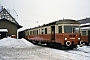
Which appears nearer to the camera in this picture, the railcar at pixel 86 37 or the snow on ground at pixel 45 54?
the snow on ground at pixel 45 54

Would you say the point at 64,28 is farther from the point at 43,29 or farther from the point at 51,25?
the point at 43,29

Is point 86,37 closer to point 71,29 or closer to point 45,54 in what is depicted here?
point 71,29

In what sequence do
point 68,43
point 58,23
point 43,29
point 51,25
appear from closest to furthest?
point 68,43, point 58,23, point 51,25, point 43,29

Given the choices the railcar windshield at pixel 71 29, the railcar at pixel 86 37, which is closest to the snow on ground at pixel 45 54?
the railcar windshield at pixel 71 29

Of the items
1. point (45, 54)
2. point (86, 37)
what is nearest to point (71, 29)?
point (45, 54)

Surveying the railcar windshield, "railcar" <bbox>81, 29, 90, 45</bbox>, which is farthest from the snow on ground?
"railcar" <bbox>81, 29, 90, 45</bbox>

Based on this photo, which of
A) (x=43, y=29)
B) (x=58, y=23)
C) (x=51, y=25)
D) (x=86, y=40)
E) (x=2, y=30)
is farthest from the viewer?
(x=2, y=30)

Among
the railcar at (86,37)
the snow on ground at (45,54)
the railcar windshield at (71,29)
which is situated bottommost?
the snow on ground at (45,54)

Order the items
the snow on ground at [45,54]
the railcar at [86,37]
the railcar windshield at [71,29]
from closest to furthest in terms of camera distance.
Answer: the snow on ground at [45,54]
the railcar windshield at [71,29]
the railcar at [86,37]

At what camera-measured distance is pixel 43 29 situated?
24234 mm

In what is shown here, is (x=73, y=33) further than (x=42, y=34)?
No

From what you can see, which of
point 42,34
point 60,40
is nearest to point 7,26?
point 42,34

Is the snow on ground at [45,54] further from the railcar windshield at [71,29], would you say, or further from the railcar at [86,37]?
the railcar at [86,37]

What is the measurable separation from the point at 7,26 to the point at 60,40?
30227 millimetres
